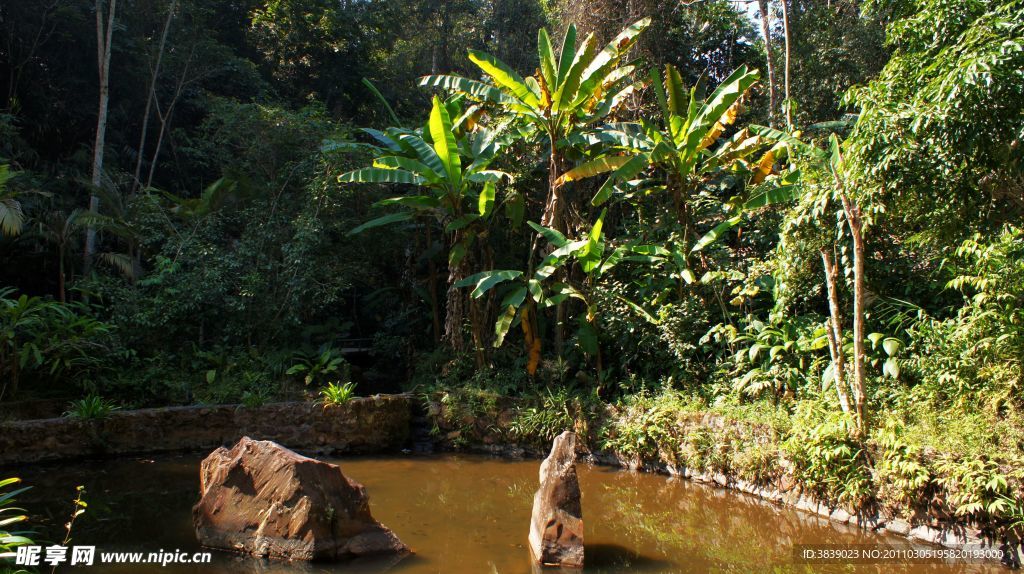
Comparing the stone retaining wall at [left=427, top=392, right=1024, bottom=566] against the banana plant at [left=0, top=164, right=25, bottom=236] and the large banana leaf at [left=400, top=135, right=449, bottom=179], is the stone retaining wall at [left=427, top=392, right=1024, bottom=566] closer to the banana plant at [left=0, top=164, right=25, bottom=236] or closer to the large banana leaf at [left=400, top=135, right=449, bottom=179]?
the large banana leaf at [left=400, top=135, right=449, bottom=179]

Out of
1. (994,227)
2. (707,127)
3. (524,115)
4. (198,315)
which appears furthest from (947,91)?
(198,315)

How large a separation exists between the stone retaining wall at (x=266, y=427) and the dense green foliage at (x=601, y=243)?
326mm

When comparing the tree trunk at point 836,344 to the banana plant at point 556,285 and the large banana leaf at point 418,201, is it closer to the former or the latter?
the banana plant at point 556,285

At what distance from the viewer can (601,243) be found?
9.17 metres

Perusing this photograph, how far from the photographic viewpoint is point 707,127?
921cm

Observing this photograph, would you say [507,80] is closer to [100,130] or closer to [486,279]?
[486,279]

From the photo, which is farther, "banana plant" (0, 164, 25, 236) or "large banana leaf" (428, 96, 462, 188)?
"banana plant" (0, 164, 25, 236)

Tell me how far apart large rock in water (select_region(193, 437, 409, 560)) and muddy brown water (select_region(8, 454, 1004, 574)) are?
144 millimetres

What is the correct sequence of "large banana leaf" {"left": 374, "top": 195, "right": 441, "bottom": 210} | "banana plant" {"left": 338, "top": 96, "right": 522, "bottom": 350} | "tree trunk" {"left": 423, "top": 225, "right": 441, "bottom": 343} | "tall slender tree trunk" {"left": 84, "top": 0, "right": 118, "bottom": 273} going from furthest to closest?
"tall slender tree trunk" {"left": 84, "top": 0, "right": 118, "bottom": 273}
"tree trunk" {"left": 423, "top": 225, "right": 441, "bottom": 343}
"large banana leaf" {"left": 374, "top": 195, "right": 441, "bottom": 210}
"banana plant" {"left": 338, "top": 96, "right": 522, "bottom": 350}

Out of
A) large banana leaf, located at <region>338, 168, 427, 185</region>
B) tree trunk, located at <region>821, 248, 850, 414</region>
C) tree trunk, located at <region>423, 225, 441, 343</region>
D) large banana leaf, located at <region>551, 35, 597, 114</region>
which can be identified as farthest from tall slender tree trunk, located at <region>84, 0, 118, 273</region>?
tree trunk, located at <region>821, 248, 850, 414</region>

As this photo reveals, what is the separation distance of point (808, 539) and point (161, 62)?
15.9 meters

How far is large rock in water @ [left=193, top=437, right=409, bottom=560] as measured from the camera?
516 cm

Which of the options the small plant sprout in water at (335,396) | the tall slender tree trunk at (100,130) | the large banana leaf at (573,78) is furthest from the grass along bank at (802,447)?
the tall slender tree trunk at (100,130)

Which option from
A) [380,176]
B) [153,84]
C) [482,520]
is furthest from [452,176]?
[153,84]
